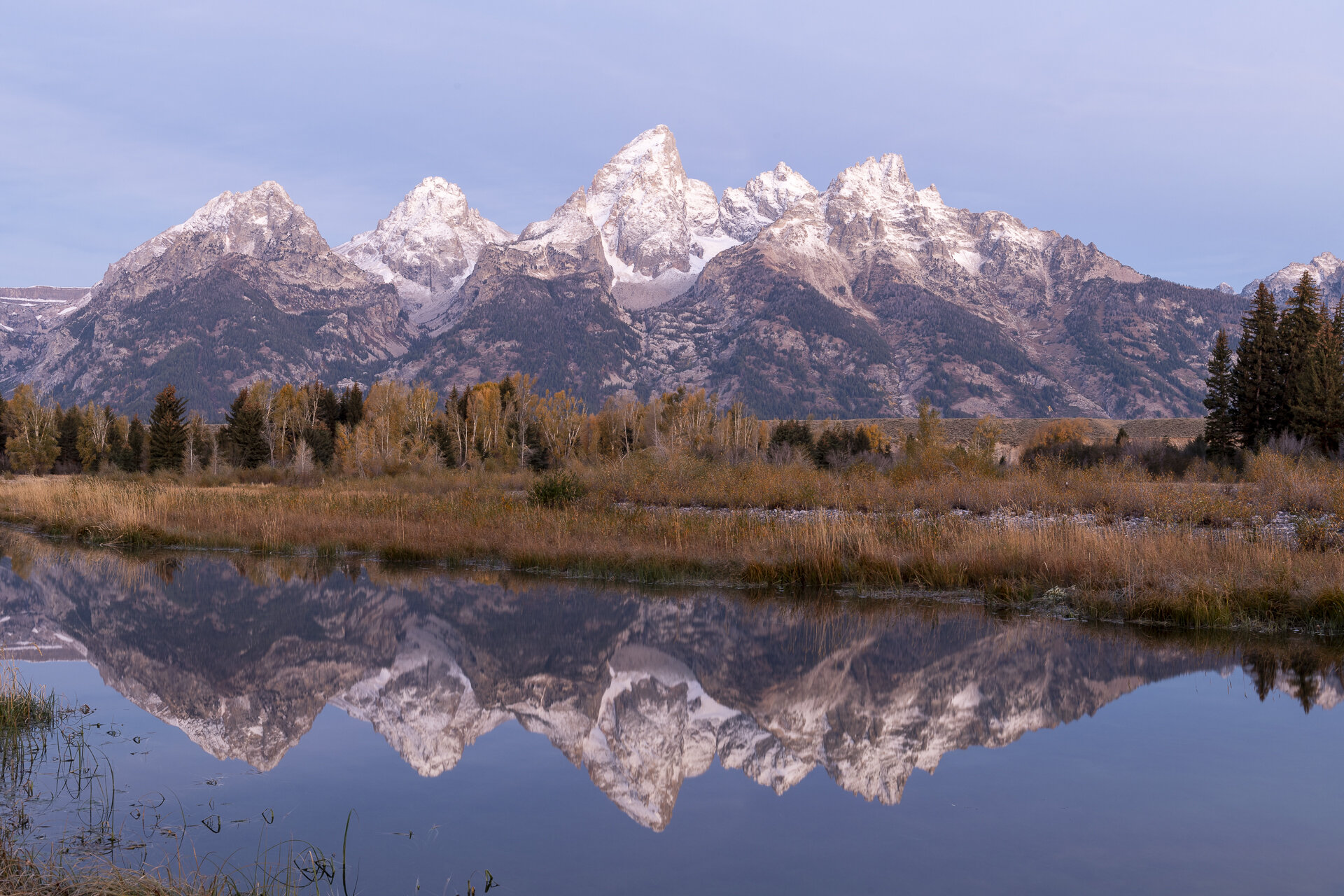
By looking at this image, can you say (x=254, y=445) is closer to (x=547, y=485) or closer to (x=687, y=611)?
(x=547, y=485)

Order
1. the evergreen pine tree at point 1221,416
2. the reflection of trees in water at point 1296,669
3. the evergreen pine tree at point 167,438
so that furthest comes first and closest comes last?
the evergreen pine tree at point 167,438, the evergreen pine tree at point 1221,416, the reflection of trees in water at point 1296,669

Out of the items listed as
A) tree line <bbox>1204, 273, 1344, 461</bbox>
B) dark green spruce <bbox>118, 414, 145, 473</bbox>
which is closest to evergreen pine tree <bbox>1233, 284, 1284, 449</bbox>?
tree line <bbox>1204, 273, 1344, 461</bbox>

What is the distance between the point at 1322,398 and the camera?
139ft

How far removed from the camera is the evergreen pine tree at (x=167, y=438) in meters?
63.9

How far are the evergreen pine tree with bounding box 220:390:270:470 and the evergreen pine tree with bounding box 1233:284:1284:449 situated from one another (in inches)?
2347

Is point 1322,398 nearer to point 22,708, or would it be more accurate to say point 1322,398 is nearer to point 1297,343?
point 1297,343

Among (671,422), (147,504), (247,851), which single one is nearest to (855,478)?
(147,504)

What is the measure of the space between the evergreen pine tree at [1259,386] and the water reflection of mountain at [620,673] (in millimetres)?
41272

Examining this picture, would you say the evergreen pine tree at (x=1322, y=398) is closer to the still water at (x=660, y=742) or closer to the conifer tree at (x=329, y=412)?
the still water at (x=660, y=742)

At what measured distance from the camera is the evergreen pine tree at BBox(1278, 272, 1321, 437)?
45.1 meters

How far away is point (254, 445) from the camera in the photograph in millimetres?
65625

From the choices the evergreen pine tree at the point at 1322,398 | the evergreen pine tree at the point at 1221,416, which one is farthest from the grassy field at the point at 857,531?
the evergreen pine tree at the point at 1221,416

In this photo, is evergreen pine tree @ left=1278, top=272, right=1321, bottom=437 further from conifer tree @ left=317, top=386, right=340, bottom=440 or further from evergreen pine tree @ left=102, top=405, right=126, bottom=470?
evergreen pine tree @ left=102, top=405, right=126, bottom=470

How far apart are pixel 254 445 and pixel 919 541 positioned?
57368mm
